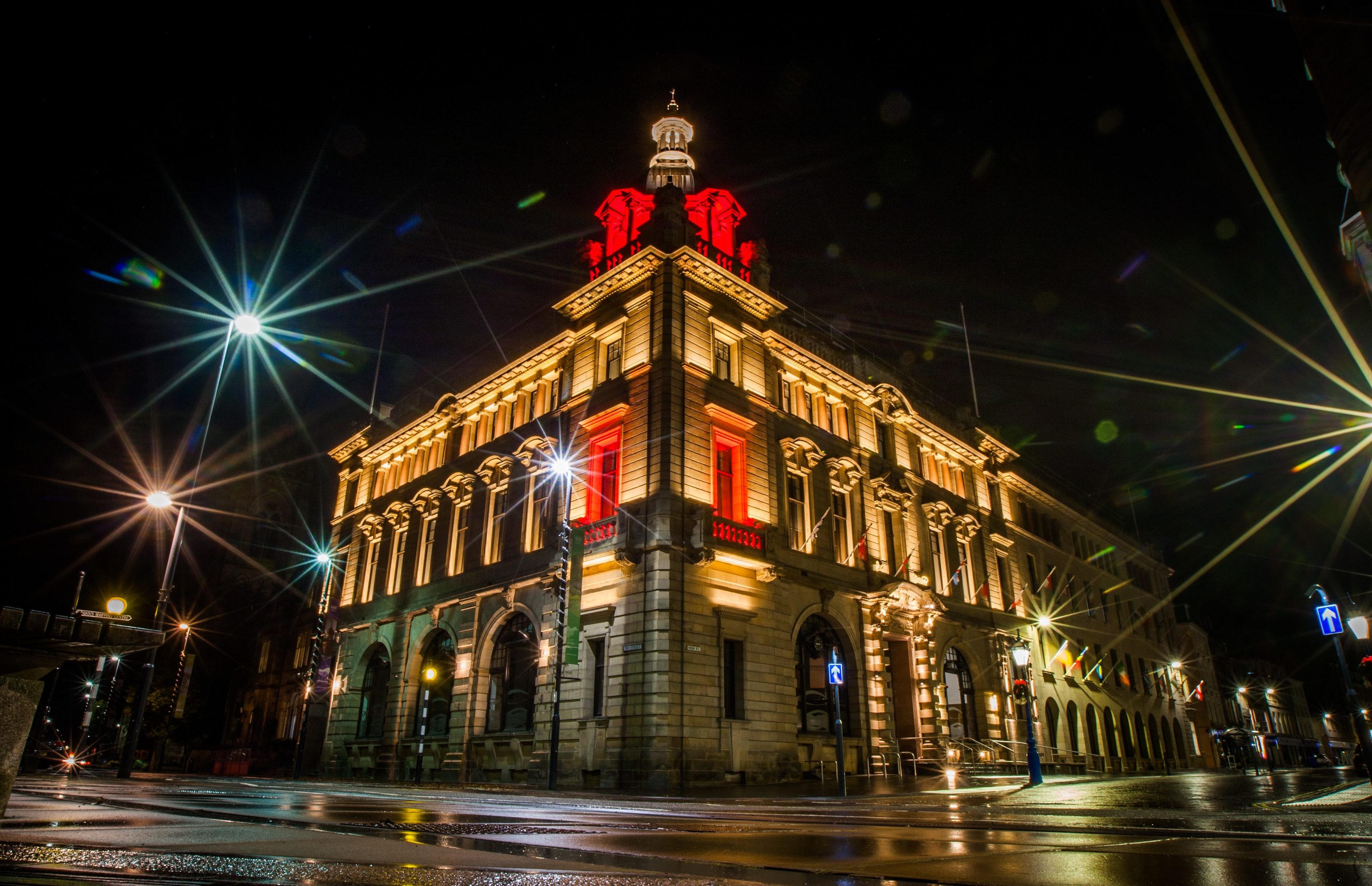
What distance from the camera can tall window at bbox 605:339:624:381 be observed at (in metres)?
28.2

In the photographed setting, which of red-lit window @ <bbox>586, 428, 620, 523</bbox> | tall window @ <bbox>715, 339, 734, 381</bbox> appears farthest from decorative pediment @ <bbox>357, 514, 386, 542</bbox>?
tall window @ <bbox>715, 339, 734, 381</bbox>

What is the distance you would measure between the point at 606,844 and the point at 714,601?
57.9ft

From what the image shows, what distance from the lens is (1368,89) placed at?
6.43 meters

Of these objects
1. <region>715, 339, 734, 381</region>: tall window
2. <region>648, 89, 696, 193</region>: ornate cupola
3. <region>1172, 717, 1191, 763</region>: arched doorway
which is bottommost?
<region>1172, 717, 1191, 763</region>: arched doorway

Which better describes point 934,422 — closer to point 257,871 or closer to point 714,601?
point 714,601

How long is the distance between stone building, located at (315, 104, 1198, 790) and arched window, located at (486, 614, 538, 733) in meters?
0.10

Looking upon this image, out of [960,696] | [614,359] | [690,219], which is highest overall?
[690,219]

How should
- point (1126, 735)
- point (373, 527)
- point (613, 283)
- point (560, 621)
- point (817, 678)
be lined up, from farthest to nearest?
1. point (1126, 735)
2. point (373, 527)
3. point (613, 283)
4. point (817, 678)
5. point (560, 621)

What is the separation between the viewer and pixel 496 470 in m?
31.7

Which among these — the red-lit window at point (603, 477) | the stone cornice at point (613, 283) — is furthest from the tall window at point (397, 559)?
the stone cornice at point (613, 283)

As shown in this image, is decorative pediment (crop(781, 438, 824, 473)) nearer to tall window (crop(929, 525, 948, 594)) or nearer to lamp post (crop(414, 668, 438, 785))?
tall window (crop(929, 525, 948, 594))

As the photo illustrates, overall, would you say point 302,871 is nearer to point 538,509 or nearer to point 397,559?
point 538,509

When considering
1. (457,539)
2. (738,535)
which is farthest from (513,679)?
(738,535)

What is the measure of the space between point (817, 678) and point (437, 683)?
618 inches
